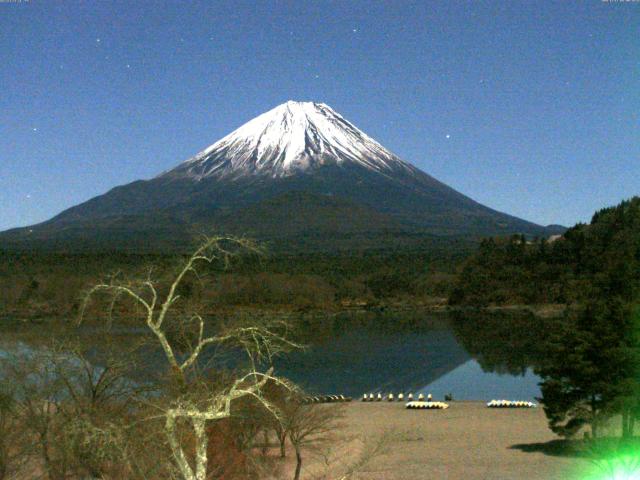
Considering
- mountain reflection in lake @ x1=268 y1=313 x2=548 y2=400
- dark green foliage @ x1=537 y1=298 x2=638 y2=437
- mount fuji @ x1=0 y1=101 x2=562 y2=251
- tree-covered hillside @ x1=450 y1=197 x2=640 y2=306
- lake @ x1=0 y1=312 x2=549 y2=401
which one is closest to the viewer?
dark green foliage @ x1=537 y1=298 x2=638 y2=437

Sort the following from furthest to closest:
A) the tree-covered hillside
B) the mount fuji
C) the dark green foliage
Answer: the mount fuji → the tree-covered hillside → the dark green foliage

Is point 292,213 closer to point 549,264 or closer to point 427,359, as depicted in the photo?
point 549,264

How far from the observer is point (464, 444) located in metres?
21.0

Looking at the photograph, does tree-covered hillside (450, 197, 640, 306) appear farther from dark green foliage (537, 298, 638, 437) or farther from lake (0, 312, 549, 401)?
dark green foliage (537, 298, 638, 437)

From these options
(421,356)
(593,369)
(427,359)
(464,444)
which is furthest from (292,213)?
(593,369)

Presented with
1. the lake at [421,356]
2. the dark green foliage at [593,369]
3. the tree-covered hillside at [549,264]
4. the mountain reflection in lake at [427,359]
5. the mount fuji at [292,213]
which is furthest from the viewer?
the mount fuji at [292,213]

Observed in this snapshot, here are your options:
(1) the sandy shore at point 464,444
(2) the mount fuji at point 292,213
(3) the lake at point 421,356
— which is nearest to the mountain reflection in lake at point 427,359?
(3) the lake at point 421,356

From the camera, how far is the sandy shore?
1714 cm

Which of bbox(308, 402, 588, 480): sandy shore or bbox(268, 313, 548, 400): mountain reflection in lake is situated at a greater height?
bbox(308, 402, 588, 480): sandy shore

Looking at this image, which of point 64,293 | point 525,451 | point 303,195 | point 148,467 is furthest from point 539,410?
point 303,195

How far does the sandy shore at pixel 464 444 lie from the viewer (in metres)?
17.1

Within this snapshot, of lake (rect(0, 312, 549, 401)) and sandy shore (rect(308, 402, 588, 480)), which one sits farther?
lake (rect(0, 312, 549, 401))

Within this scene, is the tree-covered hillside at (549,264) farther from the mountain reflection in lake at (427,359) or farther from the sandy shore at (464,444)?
the sandy shore at (464,444)

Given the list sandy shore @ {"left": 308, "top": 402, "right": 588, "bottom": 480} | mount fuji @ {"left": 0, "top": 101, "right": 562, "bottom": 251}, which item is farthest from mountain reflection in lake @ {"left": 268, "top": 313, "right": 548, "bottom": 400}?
mount fuji @ {"left": 0, "top": 101, "right": 562, "bottom": 251}
